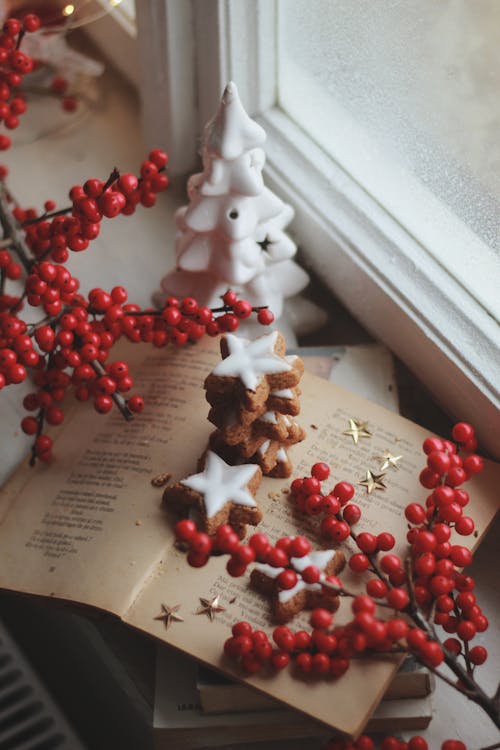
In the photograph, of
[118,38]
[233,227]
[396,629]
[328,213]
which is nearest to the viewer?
[396,629]

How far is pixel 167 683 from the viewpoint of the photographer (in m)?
0.79

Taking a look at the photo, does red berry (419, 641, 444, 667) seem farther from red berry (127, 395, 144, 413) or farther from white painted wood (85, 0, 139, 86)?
white painted wood (85, 0, 139, 86)

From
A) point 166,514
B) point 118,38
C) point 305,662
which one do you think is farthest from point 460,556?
point 118,38

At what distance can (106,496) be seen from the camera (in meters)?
0.85

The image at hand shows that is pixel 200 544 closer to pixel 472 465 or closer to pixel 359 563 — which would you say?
pixel 359 563

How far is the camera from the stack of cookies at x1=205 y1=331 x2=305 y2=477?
74cm

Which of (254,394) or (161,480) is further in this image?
(161,480)

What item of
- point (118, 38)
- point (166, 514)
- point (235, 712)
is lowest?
point (235, 712)

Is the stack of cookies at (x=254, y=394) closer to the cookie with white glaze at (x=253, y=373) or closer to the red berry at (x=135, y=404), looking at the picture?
the cookie with white glaze at (x=253, y=373)

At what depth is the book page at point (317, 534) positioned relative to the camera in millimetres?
710

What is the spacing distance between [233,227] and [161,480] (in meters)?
0.26

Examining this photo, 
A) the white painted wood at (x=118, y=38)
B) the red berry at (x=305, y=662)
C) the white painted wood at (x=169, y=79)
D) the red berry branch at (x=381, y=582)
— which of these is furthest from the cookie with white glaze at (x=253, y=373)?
the white painted wood at (x=118, y=38)

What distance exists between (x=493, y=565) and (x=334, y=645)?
0.25 metres

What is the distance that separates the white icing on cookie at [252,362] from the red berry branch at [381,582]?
12 cm
